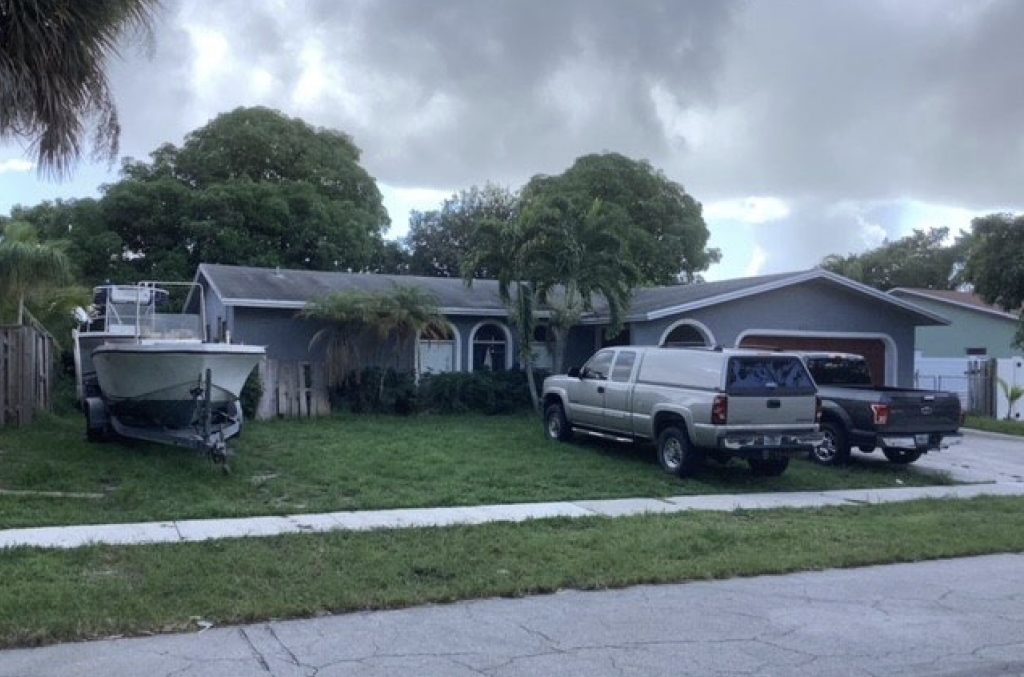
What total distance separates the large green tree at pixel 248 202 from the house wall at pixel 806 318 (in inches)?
726

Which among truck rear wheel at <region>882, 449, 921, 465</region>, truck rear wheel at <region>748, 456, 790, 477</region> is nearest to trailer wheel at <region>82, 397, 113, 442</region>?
truck rear wheel at <region>748, 456, 790, 477</region>

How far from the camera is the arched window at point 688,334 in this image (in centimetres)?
2391

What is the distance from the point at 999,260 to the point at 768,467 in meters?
18.6

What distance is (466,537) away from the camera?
35.1ft

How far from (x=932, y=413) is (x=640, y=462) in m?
4.66

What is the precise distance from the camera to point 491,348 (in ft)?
88.4

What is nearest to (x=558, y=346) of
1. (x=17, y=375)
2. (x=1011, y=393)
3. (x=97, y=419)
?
(x=97, y=419)

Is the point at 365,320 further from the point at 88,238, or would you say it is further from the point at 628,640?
the point at 88,238

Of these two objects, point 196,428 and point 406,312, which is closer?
point 196,428

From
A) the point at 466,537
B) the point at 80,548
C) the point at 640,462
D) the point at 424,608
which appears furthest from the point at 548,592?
the point at 640,462

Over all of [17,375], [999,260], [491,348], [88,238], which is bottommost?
[17,375]

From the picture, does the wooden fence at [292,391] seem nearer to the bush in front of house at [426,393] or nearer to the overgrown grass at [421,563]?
the bush in front of house at [426,393]

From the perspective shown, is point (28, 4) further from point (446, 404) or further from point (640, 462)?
point (446, 404)

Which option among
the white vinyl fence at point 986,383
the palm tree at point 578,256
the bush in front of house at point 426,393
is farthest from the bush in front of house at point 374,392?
the white vinyl fence at point 986,383
